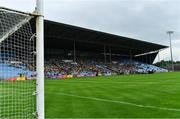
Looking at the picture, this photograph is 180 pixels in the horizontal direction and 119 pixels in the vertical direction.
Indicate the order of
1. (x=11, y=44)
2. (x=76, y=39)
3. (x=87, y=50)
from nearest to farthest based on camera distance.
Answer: (x=11, y=44) < (x=76, y=39) < (x=87, y=50)

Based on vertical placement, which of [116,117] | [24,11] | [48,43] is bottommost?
[116,117]

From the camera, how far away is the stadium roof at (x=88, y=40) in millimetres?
68444

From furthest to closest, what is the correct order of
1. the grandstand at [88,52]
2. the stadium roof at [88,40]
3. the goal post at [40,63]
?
the grandstand at [88,52]
the stadium roof at [88,40]
the goal post at [40,63]

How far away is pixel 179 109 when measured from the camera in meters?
13.2

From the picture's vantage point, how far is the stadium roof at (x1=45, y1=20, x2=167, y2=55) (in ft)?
225

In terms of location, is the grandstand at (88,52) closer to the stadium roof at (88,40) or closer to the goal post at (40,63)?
the stadium roof at (88,40)

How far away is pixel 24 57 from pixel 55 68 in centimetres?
6344

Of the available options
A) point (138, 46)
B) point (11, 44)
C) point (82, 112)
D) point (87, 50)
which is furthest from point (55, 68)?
point (11, 44)

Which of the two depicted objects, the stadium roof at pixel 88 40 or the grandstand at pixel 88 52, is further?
the grandstand at pixel 88 52

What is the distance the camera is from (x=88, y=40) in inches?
3164

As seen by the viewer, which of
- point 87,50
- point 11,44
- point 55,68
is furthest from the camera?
point 87,50

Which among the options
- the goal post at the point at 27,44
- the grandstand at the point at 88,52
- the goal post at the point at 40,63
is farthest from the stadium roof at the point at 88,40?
the goal post at the point at 40,63

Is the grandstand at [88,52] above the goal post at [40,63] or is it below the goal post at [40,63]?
above

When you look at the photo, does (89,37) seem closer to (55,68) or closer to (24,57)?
(55,68)
